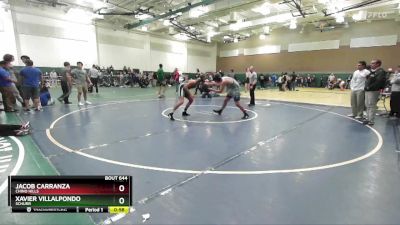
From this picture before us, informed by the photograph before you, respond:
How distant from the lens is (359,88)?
24.2 feet

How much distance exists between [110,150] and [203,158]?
175 centimetres

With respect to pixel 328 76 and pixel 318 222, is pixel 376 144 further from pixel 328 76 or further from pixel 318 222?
pixel 328 76

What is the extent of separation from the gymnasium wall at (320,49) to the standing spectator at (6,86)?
88.4 ft

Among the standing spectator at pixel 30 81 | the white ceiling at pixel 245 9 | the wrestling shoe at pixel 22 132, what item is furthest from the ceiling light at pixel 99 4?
the wrestling shoe at pixel 22 132

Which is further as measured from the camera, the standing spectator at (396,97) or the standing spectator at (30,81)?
the standing spectator at (30,81)

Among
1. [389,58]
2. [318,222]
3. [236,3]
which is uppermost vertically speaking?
[236,3]

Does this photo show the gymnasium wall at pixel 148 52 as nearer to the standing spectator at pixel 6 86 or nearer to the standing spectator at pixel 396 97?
the standing spectator at pixel 6 86

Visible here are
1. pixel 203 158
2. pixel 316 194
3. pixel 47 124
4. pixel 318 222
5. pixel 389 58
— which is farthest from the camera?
pixel 389 58

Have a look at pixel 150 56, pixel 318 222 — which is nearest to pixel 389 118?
pixel 318 222

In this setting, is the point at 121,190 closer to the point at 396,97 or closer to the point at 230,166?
the point at 230,166

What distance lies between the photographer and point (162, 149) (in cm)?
446

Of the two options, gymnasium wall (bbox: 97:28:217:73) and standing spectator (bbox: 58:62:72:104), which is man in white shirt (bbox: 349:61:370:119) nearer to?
standing spectator (bbox: 58:62:72:104)

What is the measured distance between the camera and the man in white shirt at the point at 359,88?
7242mm
